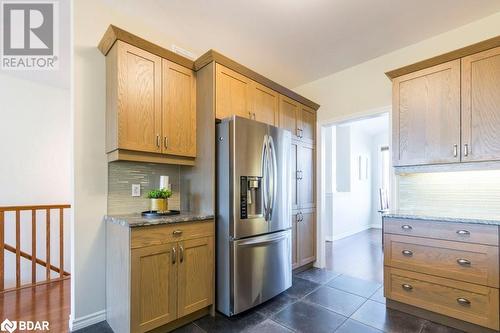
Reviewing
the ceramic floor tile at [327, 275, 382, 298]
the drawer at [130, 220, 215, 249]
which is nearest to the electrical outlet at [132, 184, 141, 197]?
the drawer at [130, 220, 215, 249]

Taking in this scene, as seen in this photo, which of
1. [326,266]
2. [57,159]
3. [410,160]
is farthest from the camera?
[57,159]

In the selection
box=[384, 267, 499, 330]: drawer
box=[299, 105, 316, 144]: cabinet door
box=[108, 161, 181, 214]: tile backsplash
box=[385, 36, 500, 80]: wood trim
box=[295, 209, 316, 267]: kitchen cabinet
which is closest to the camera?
box=[384, 267, 499, 330]: drawer

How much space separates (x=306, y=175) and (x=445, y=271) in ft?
5.84

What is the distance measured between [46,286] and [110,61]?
9.10 ft

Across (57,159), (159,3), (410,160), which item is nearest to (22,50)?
(57,159)

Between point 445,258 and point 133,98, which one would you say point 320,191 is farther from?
point 133,98

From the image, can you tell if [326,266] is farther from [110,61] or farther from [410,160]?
[110,61]

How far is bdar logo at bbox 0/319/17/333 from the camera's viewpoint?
194 cm

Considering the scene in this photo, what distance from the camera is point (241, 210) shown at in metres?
2.17

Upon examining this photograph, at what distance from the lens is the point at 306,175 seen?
3.38m

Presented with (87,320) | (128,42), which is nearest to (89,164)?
(128,42)

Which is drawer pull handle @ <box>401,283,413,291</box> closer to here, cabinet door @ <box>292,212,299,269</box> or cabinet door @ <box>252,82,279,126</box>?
cabinet door @ <box>292,212,299,269</box>

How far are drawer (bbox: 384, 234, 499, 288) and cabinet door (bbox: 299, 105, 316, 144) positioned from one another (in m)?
1.64

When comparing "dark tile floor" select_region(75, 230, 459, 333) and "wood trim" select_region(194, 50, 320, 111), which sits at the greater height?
"wood trim" select_region(194, 50, 320, 111)
